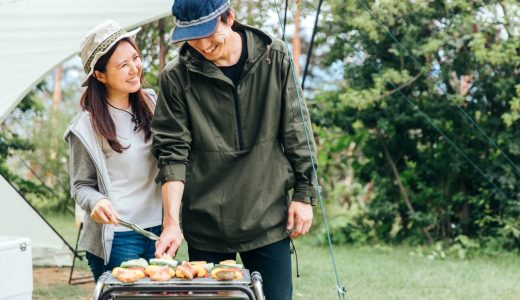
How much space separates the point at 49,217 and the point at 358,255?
12.5 feet

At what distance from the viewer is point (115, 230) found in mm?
2637

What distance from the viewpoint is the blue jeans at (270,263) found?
2561mm

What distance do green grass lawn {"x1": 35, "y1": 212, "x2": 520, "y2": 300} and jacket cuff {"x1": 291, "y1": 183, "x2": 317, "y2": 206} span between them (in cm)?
260

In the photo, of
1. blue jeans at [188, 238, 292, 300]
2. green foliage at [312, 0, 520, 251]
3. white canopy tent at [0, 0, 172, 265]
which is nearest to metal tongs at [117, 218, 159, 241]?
blue jeans at [188, 238, 292, 300]

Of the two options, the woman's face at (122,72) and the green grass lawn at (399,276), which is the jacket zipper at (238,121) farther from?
the green grass lawn at (399,276)

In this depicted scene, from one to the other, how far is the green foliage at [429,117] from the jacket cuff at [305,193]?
4.10 m

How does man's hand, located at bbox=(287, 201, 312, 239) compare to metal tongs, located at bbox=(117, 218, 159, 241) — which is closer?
metal tongs, located at bbox=(117, 218, 159, 241)

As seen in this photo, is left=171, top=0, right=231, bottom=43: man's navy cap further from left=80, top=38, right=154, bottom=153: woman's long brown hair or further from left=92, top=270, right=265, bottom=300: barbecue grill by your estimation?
left=92, top=270, right=265, bottom=300: barbecue grill

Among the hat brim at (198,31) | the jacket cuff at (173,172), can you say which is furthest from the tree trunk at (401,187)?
the hat brim at (198,31)

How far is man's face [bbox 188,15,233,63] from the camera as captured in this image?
2.38 meters

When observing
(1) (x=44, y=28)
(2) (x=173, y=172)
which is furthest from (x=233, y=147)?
(1) (x=44, y=28)

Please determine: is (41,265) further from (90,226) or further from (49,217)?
(90,226)

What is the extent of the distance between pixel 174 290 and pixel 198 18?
2.46 ft

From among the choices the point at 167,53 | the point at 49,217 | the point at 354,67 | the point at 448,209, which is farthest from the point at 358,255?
the point at 49,217
